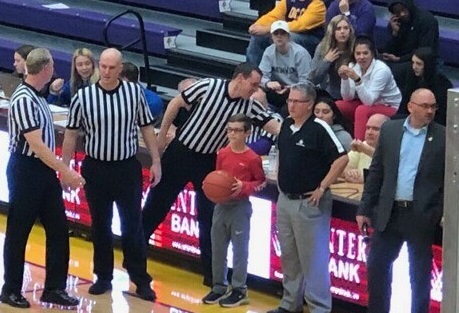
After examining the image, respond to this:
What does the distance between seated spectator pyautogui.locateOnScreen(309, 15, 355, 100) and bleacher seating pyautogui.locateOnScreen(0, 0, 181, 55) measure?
307cm

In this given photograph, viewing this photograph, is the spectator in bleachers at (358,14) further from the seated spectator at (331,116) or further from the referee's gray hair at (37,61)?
the referee's gray hair at (37,61)

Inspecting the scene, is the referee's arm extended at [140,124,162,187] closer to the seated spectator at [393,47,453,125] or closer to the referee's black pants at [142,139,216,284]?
the referee's black pants at [142,139,216,284]

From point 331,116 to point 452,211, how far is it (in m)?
5.08

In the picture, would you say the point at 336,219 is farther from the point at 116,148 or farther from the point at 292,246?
the point at 116,148

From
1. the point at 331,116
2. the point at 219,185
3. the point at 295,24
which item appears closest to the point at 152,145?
the point at 219,185

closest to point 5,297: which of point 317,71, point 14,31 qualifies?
point 317,71

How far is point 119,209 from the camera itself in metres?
7.41

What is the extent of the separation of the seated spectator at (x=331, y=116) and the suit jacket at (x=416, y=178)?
1.33 metres

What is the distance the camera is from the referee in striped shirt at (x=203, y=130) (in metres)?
7.44

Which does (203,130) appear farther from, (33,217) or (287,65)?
(287,65)

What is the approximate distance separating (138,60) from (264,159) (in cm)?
471

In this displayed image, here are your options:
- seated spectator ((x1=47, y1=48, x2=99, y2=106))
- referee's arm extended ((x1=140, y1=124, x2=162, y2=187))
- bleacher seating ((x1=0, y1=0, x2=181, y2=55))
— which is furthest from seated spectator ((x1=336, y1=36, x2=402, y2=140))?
bleacher seating ((x1=0, y1=0, x2=181, y2=55))

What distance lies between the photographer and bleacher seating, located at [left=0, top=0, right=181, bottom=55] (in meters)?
12.2

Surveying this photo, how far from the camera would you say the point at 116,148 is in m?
7.15
